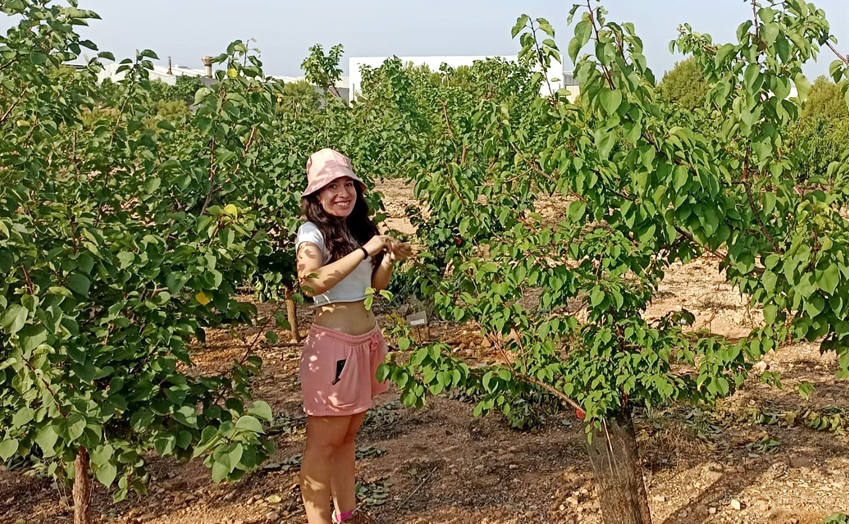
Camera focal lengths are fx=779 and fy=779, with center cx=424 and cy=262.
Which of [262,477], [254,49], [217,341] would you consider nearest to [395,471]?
[262,477]

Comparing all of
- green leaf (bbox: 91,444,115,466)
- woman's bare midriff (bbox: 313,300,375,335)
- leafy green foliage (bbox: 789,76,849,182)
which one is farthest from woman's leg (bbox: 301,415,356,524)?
leafy green foliage (bbox: 789,76,849,182)

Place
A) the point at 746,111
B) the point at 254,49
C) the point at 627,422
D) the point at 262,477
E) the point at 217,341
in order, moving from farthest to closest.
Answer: the point at 217,341, the point at 262,477, the point at 627,422, the point at 254,49, the point at 746,111

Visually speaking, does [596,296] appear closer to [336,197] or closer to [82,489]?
[336,197]

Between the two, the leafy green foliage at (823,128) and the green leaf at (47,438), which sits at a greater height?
the leafy green foliage at (823,128)

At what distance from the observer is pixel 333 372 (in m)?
3.12

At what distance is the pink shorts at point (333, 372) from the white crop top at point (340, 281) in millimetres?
130

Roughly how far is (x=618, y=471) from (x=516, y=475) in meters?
0.98

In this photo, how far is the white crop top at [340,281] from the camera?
3.09m

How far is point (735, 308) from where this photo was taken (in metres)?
8.01

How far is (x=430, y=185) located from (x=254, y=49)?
34.3 inches

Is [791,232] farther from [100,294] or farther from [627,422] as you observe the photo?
[100,294]

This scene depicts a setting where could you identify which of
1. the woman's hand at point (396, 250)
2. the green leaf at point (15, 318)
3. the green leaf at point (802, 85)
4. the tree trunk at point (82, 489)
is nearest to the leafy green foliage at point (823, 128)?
the woman's hand at point (396, 250)

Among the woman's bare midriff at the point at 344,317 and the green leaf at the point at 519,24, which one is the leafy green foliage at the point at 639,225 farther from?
the woman's bare midriff at the point at 344,317

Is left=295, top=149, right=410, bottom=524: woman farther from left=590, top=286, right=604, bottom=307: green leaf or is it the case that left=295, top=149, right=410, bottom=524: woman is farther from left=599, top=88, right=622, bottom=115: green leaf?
left=599, top=88, right=622, bottom=115: green leaf
